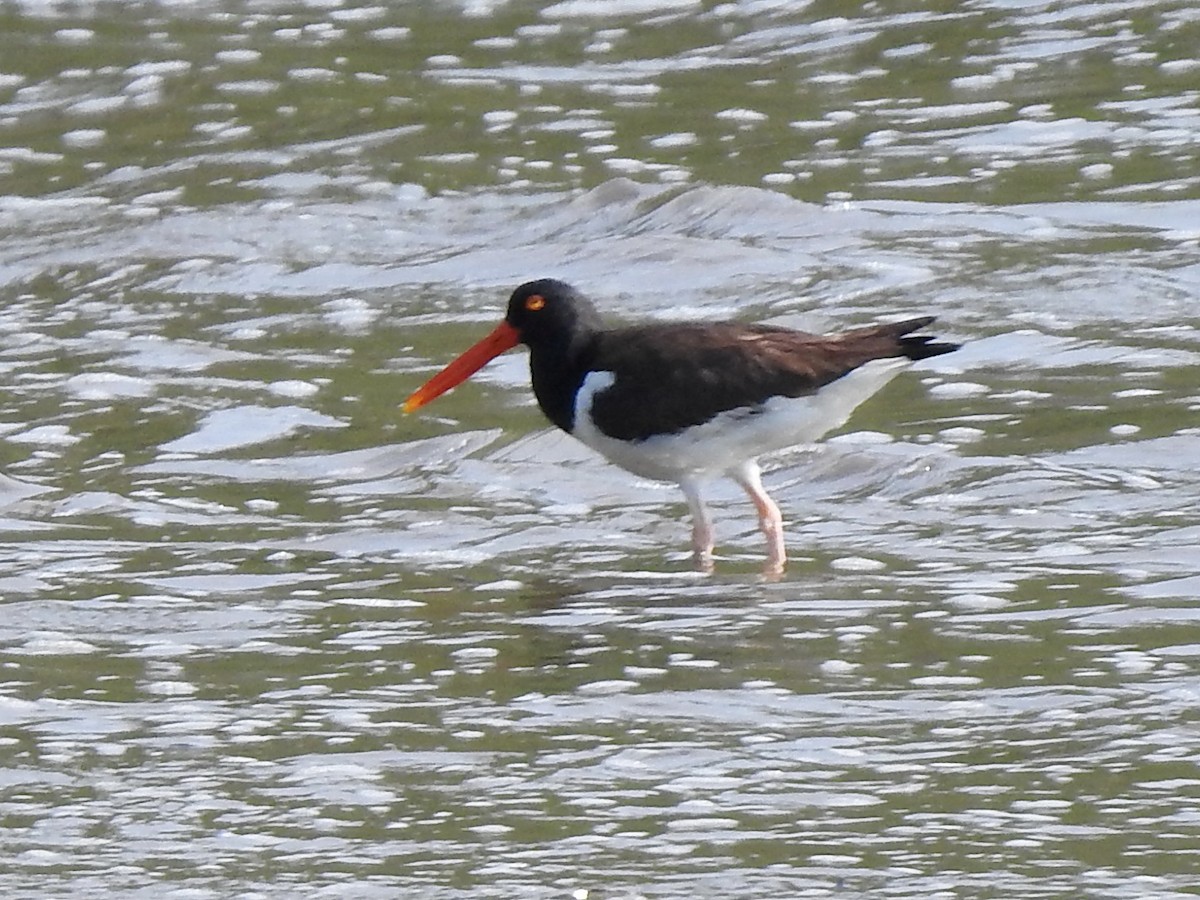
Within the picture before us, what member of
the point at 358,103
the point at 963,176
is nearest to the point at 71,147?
the point at 358,103

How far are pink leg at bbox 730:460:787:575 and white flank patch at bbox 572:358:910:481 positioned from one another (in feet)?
0.12

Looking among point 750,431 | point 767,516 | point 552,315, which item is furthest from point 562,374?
point 767,516

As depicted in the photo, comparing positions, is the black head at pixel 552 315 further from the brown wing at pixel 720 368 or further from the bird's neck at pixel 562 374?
the brown wing at pixel 720 368

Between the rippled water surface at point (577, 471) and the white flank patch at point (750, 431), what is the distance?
0.80 feet

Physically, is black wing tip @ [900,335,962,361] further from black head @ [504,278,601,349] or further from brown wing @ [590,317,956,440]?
black head @ [504,278,601,349]

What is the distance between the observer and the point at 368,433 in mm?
8305

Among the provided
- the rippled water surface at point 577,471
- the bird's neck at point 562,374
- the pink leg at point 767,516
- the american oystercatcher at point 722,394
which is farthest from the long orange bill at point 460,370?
the pink leg at point 767,516

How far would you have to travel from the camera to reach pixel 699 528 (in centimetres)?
721

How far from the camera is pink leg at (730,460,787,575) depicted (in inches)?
271

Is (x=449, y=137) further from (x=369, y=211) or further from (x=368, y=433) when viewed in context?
(x=368, y=433)

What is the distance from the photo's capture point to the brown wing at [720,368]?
7.25 meters

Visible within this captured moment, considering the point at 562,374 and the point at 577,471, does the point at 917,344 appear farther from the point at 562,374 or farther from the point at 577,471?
the point at 577,471

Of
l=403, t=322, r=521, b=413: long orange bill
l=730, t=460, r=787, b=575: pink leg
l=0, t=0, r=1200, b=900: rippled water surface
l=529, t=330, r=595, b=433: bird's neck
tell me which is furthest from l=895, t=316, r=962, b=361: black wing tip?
l=403, t=322, r=521, b=413: long orange bill

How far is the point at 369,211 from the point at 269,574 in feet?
14.3
